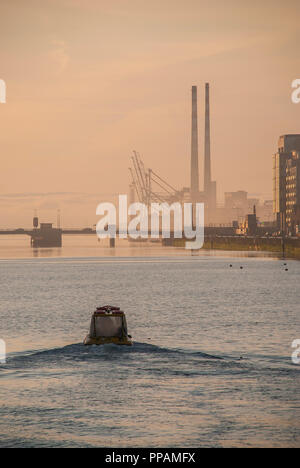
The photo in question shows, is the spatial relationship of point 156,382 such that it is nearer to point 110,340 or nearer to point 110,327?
point 110,340

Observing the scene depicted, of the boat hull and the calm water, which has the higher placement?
the boat hull

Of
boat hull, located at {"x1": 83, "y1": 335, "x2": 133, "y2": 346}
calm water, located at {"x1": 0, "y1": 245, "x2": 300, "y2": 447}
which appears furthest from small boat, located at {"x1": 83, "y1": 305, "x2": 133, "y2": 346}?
calm water, located at {"x1": 0, "y1": 245, "x2": 300, "y2": 447}

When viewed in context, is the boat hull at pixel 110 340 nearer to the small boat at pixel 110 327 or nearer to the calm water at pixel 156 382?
the small boat at pixel 110 327

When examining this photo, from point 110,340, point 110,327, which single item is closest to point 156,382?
point 110,340

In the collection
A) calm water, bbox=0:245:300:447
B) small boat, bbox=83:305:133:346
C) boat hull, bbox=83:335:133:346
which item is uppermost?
small boat, bbox=83:305:133:346

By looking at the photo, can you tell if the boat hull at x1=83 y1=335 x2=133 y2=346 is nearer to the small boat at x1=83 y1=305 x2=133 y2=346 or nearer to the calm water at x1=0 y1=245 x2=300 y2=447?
the small boat at x1=83 y1=305 x2=133 y2=346

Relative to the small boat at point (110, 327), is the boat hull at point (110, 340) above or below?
below

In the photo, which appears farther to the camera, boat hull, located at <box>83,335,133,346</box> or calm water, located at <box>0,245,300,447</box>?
boat hull, located at <box>83,335,133,346</box>

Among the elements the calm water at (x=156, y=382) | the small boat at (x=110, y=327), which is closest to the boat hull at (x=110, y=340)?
the small boat at (x=110, y=327)

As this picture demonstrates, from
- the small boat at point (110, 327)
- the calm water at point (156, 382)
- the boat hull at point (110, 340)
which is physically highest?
the small boat at point (110, 327)
